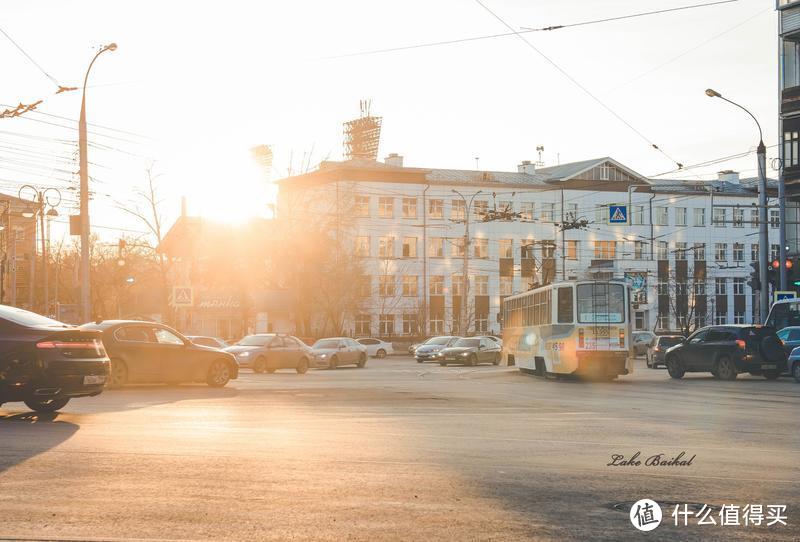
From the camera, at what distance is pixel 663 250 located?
328 ft

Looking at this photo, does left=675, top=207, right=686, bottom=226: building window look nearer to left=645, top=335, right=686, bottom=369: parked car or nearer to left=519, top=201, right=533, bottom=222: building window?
left=519, top=201, right=533, bottom=222: building window

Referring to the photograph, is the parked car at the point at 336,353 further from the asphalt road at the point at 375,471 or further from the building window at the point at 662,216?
the building window at the point at 662,216

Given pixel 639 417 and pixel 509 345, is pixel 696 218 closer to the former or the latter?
pixel 509 345

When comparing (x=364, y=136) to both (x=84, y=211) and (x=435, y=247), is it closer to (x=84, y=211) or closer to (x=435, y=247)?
(x=435, y=247)

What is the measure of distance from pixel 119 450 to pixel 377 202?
81090 mm

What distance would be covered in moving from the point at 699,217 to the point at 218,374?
8477cm

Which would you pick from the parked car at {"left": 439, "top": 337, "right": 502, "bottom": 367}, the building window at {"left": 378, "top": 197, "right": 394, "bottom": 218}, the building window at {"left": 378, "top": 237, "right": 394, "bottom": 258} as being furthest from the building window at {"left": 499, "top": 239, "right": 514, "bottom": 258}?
the parked car at {"left": 439, "top": 337, "right": 502, "bottom": 367}

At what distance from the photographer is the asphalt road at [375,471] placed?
7051 mm

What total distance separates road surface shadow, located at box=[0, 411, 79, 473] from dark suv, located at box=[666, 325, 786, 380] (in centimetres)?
2317

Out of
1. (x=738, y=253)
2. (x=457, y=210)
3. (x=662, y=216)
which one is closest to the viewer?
(x=457, y=210)

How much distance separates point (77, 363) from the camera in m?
14.7

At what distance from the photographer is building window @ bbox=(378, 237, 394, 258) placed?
92.1m

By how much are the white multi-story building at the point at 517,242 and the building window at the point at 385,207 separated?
91 millimetres

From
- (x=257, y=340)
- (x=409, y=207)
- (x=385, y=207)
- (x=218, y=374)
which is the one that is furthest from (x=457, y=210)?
(x=218, y=374)
